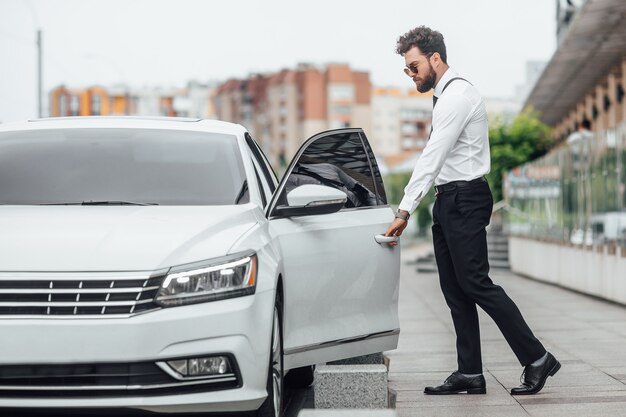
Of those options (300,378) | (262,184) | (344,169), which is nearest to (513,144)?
(300,378)

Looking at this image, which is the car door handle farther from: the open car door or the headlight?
the headlight

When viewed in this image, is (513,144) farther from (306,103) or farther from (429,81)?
(306,103)

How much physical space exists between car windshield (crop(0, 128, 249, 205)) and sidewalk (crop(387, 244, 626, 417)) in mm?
1708

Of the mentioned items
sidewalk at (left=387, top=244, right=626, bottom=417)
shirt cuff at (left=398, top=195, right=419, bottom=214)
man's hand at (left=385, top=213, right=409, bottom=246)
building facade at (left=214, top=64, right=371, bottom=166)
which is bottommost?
sidewalk at (left=387, top=244, right=626, bottom=417)

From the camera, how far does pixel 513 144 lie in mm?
53156

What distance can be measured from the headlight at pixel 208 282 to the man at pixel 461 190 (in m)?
1.95

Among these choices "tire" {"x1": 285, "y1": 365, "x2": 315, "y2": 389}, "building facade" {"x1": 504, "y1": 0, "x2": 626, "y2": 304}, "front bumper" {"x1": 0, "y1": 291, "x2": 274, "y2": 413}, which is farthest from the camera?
"building facade" {"x1": 504, "y1": 0, "x2": 626, "y2": 304}

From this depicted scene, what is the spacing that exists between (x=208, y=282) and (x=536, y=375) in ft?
9.50

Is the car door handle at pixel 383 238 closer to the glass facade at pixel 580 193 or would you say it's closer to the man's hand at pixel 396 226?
the man's hand at pixel 396 226

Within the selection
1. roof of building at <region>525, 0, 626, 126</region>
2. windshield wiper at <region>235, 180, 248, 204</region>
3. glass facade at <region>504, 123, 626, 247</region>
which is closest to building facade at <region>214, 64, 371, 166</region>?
roof of building at <region>525, 0, 626, 126</region>

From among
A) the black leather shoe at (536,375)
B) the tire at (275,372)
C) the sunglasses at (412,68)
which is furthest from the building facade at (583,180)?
the tire at (275,372)

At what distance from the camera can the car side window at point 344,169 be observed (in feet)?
24.3

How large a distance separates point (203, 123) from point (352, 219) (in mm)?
1045

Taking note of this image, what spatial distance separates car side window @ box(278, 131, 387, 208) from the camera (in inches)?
291
